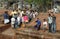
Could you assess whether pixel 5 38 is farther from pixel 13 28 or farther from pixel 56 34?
pixel 56 34

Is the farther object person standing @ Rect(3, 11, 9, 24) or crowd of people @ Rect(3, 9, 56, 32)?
person standing @ Rect(3, 11, 9, 24)

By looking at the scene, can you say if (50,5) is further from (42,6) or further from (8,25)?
(8,25)

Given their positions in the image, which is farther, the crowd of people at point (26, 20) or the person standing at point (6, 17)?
the person standing at point (6, 17)

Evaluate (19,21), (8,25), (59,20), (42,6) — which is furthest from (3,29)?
(42,6)

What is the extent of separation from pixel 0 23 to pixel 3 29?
1.39 metres

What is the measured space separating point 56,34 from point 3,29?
571cm

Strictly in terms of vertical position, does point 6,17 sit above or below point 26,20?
above

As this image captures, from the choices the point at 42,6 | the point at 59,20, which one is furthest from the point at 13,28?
the point at 42,6

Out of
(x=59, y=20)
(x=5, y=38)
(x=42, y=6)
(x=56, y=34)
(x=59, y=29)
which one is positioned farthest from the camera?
(x=42, y=6)

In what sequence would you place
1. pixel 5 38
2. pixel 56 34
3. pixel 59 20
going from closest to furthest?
1. pixel 56 34
2. pixel 5 38
3. pixel 59 20

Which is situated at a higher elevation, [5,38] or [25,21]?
[25,21]

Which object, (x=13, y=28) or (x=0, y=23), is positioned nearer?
(x=13, y=28)

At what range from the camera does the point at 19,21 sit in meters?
18.2

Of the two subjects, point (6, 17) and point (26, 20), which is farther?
point (6, 17)
